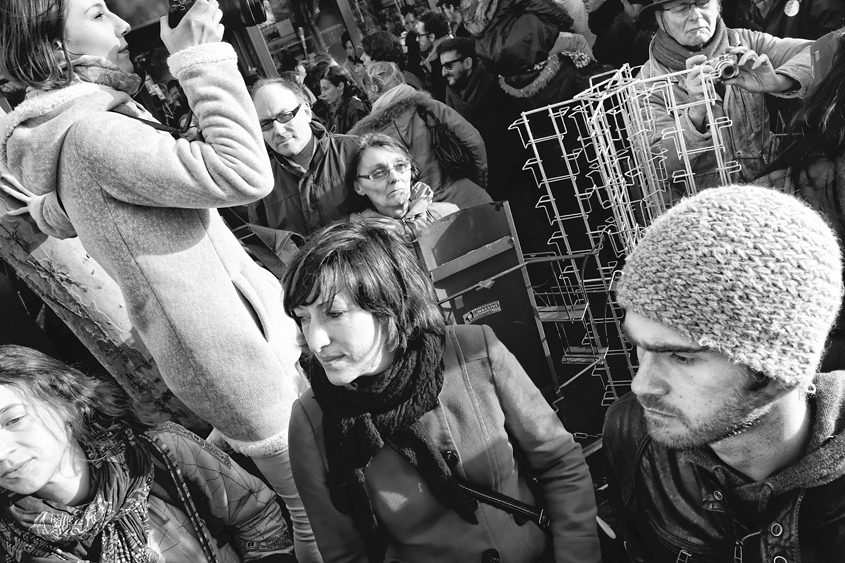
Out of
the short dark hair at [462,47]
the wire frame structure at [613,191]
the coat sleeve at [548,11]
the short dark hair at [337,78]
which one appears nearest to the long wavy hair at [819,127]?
the wire frame structure at [613,191]

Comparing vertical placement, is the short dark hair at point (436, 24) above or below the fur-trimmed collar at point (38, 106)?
above

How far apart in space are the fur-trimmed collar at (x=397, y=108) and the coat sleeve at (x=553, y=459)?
2.15 metres

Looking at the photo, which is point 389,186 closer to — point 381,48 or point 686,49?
point 686,49

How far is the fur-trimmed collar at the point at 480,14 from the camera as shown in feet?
12.2

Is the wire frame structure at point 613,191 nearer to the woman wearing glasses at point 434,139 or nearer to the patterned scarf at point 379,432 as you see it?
the woman wearing glasses at point 434,139

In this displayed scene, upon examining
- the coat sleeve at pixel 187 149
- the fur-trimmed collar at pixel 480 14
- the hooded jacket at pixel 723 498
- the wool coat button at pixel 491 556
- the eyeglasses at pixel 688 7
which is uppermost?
the fur-trimmed collar at pixel 480 14

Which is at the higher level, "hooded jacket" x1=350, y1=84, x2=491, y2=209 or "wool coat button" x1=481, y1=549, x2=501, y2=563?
"hooded jacket" x1=350, y1=84, x2=491, y2=209

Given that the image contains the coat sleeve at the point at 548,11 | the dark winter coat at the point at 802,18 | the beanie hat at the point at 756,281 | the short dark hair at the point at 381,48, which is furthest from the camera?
the short dark hair at the point at 381,48

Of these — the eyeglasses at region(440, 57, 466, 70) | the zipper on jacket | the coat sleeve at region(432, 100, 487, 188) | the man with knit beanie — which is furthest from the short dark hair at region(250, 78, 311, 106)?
the zipper on jacket

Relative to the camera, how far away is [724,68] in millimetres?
2135

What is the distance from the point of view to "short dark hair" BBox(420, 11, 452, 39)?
4781mm

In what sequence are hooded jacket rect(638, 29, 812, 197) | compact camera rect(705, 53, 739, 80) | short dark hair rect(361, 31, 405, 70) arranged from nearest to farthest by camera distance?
compact camera rect(705, 53, 739, 80)
hooded jacket rect(638, 29, 812, 197)
short dark hair rect(361, 31, 405, 70)

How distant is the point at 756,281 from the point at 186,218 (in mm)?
1449

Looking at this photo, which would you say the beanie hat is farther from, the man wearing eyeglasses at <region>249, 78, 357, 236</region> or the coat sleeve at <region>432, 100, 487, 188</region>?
the coat sleeve at <region>432, 100, 487, 188</region>
